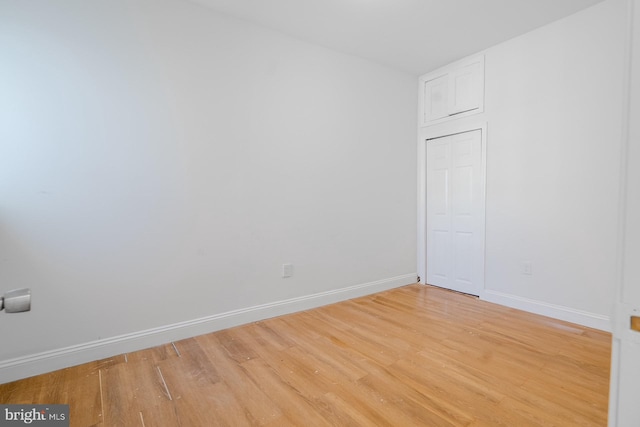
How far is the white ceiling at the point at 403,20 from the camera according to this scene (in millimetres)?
2490

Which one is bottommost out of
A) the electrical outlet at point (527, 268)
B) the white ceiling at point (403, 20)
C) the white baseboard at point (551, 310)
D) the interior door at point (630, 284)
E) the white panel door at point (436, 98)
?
the white baseboard at point (551, 310)

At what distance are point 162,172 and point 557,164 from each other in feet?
11.4

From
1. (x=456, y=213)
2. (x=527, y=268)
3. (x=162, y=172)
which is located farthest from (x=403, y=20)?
(x=527, y=268)

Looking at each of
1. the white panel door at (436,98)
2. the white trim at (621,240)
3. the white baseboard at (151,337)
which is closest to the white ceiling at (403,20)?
the white panel door at (436,98)

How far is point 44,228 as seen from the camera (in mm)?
1945

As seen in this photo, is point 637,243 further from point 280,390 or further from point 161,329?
point 161,329

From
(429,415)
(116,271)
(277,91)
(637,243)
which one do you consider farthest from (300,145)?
(637,243)

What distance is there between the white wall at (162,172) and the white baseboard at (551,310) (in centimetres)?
146

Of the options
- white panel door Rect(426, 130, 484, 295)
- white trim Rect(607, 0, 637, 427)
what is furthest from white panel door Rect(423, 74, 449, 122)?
white trim Rect(607, 0, 637, 427)

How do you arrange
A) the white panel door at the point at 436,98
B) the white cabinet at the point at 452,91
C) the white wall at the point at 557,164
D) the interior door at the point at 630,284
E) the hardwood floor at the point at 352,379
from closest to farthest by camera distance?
the interior door at the point at 630,284
the hardwood floor at the point at 352,379
the white wall at the point at 557,164
the white cabinet at the point at 452,91
the white panel door at the point at 436,98

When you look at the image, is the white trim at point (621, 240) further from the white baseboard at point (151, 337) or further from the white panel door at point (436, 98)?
the white panel door at point (436, 98)

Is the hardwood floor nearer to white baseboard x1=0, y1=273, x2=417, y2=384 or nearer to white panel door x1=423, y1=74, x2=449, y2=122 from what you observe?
white baseboard x1=0, y1=273, x2=417, y2=384

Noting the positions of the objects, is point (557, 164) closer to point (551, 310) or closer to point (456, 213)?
point (456, 213)

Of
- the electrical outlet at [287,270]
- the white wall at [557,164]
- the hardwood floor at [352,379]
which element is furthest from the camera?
the electrical outlet at [287,270]
